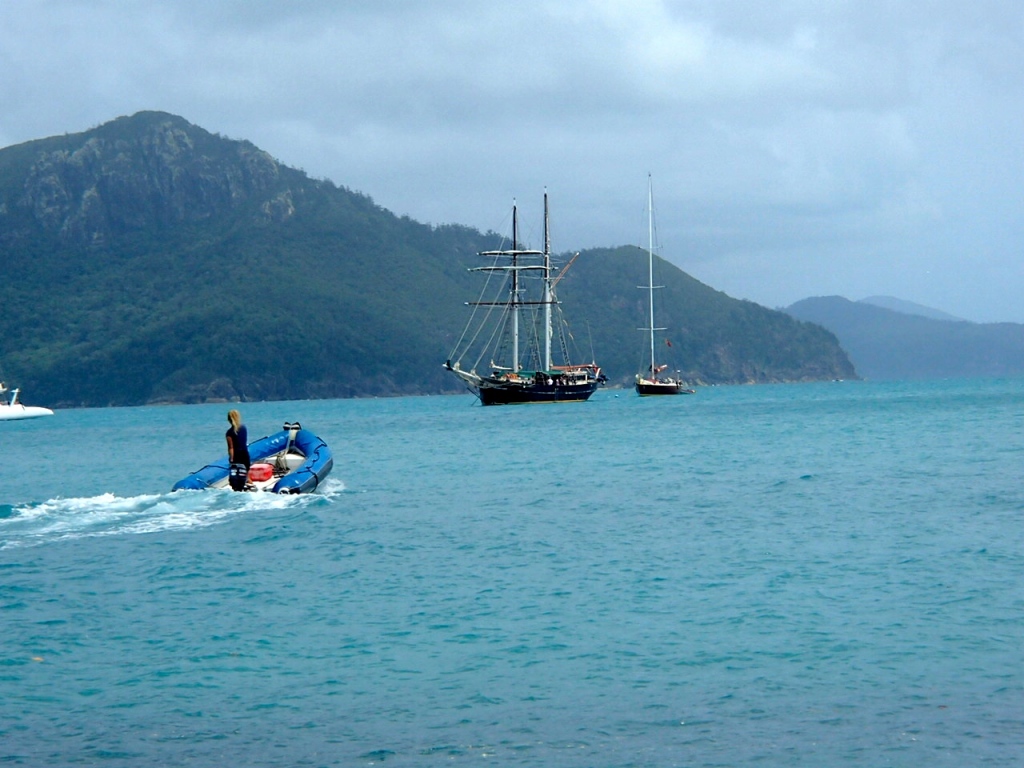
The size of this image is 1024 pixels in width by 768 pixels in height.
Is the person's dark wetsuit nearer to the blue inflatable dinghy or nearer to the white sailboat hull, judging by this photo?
the blue inflatable dinghy

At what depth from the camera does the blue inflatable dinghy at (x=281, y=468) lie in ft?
80.5

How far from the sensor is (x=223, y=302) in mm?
161750

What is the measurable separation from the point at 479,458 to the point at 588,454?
3.61 meters

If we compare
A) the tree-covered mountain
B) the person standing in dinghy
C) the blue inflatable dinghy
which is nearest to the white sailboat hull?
the tree-covered mountain

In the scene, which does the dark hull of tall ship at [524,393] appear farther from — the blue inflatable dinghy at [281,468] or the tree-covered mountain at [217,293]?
the blue inflatable dinghy at [281,468]

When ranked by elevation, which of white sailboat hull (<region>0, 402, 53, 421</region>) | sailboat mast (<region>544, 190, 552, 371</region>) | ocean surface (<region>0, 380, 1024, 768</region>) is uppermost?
sailboat mast (<region>544, 190, 552, 371</region>)

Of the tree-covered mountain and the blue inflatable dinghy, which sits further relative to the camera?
the tree-covered mountain

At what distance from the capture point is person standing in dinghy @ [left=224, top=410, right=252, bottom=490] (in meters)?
23.0

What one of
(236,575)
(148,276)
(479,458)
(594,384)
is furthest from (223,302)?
(236,575)

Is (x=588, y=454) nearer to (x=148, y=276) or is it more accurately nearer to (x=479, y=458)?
(x=479, y=458)

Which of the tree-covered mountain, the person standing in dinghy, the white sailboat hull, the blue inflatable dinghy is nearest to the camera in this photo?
the person standing in dinghy

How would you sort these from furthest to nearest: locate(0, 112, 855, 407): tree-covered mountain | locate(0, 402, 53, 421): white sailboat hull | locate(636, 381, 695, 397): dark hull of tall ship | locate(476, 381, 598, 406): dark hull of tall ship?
locate(0, 112, 855, 407): tree-covered mountain < locate(636, 381, 695, 397): dark hull of tall ship < locate(0, 402, 53, 421): white sailboat hull < locate(476, 381, 598, 406): dark hull of tall ship

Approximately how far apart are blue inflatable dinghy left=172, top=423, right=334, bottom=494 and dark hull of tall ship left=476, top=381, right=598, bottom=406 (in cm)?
6515

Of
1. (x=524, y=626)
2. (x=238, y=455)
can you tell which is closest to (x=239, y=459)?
(x=238, y=455)
